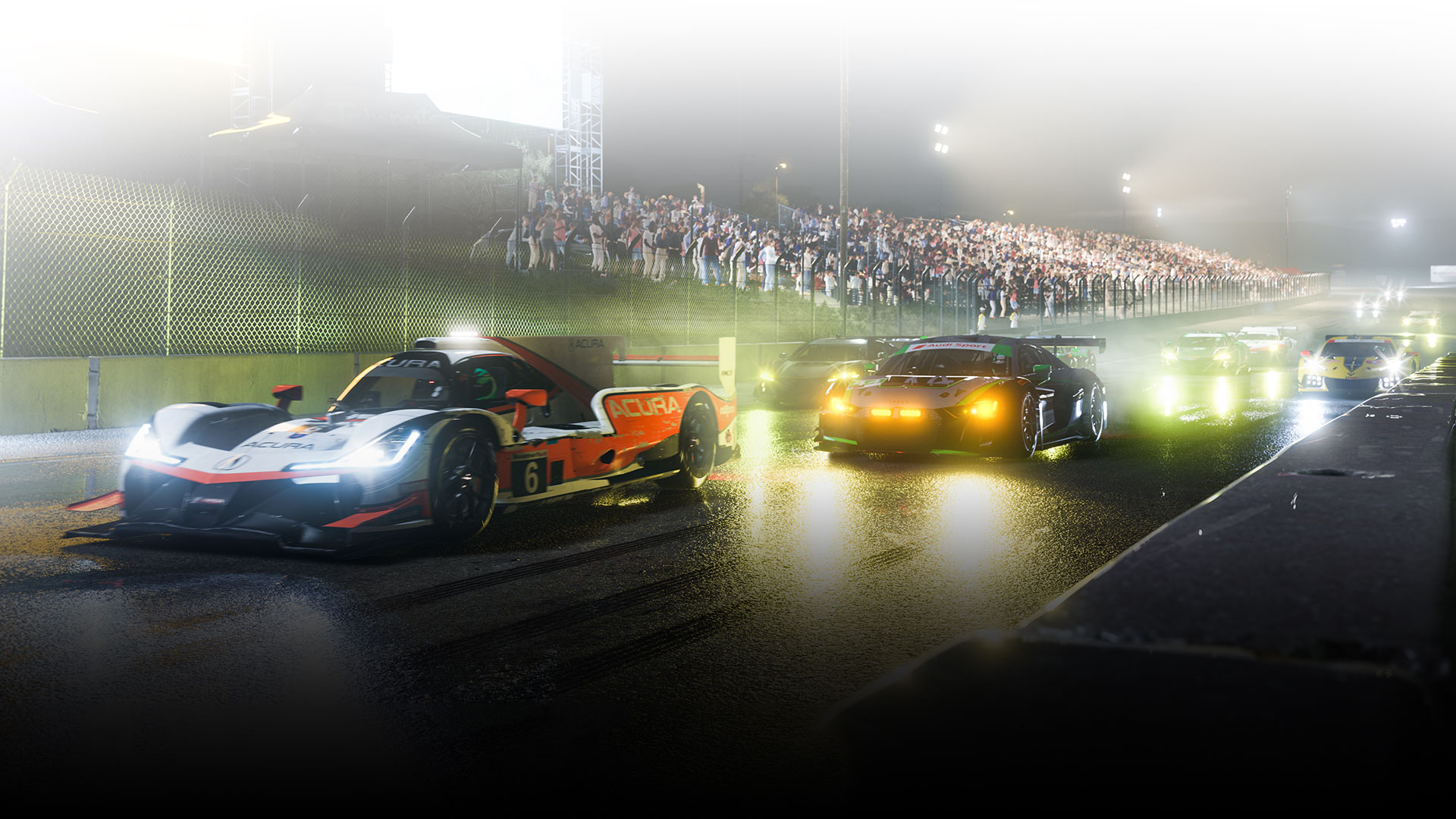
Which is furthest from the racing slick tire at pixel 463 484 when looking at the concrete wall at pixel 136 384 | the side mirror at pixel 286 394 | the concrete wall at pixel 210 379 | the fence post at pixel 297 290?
the fence post at pixel 297 290

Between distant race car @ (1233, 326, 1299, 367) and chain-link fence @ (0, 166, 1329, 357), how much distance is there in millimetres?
12200

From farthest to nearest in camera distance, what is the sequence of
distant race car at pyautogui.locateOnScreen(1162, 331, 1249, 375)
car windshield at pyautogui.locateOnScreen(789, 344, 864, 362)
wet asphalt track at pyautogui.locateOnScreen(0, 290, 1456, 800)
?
distant race car at pyautogui.locateOnScreen(1162, 331, 1249, 375) → car windshield at pyautogui.locateOnScreen(789, 344, 864, 362) → wet asphalt track at pyautogui.locateOnScreen(0, 290, 1456, 800)

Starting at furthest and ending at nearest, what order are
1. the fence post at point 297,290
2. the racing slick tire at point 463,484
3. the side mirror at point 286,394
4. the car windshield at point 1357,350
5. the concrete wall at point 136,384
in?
the car windshield at point 1357,350 → the fence post at point 297,290 → the concrete wall at point 136,384 → the side mirror at point 286,394 → the racing slick tire at point 463,484

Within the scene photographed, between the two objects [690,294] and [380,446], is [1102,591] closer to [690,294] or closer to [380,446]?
[380,446]

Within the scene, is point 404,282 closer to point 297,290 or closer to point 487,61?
point 297,290

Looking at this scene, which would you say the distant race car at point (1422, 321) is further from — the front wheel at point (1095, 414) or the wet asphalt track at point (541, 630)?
the wet asphalt track at point (541, 630)

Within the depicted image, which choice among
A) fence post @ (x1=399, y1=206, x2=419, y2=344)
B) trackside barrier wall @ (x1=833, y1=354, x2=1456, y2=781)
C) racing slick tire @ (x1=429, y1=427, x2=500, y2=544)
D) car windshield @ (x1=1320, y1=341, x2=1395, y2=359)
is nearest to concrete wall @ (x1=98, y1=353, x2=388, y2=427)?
fence post @ (x1=399, y1=206, x2=419, y2=344)

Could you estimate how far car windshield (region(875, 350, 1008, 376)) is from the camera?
463 inches

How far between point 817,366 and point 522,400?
12.6 m

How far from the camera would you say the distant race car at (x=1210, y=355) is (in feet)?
95.2

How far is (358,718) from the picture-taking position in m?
3.73

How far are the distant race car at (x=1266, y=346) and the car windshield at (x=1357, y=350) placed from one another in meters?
8.92

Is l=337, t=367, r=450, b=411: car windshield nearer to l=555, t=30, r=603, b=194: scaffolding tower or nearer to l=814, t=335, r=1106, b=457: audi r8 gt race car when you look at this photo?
l=814, t=335, r=1106, b=457: audi r8 gt race car

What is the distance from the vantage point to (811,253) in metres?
32.3
